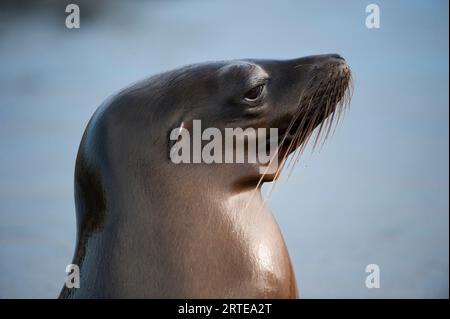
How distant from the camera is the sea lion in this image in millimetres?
2314

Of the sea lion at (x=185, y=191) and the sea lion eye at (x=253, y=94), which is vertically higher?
the sea lion eye at (x=253, y=94)

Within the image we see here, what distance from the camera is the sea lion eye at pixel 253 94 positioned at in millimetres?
2521

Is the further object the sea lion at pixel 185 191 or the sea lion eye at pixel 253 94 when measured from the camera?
the sea lion eye at pixel 253 94

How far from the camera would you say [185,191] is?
2395 millimetres

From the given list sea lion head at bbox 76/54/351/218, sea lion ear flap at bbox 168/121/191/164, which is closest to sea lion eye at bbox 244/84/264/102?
sea lion head at bbox 76/54/351/218

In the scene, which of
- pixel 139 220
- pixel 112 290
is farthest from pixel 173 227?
pixel 112 290

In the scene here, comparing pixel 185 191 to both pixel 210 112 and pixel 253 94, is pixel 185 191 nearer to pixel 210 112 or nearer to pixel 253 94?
pixel 210 112

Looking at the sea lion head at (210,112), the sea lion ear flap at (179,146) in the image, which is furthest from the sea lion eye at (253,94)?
the sea lion ear flap at (179,146)

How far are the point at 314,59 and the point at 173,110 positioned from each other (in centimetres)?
55

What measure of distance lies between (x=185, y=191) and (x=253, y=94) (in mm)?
407

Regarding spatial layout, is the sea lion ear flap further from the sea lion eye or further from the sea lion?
the sea lion eye

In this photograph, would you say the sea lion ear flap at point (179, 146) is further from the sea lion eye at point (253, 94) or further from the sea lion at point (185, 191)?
the sea lion eye at point (253, 94)

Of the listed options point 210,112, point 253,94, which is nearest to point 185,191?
point 210,112

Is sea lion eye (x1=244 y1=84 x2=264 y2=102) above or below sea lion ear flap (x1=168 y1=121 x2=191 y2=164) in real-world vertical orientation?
above
